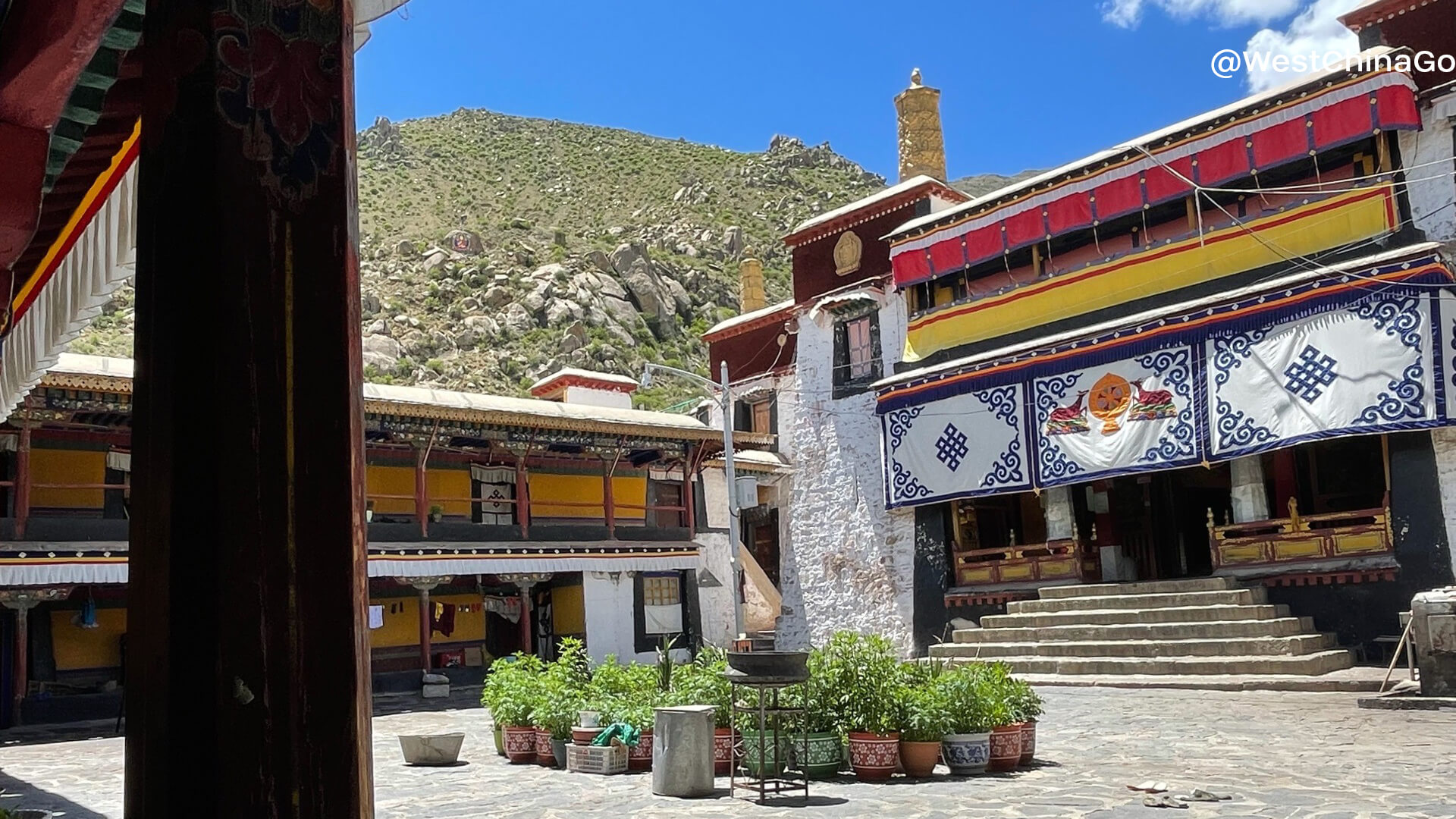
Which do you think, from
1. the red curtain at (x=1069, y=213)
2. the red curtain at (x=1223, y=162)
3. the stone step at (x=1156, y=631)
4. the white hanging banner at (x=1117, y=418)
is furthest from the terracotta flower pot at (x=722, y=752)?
the red curtain at (x=1069, y=213)

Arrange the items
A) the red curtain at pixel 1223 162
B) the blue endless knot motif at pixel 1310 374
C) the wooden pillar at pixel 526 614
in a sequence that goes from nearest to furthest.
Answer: the blue endless knot motif at pixel 1310 374 < the red curtain at pixel 1223 162 < the wooden pillar at pixel 526 614

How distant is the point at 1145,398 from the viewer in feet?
59.1

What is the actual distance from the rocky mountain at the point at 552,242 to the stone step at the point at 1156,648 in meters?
28.9

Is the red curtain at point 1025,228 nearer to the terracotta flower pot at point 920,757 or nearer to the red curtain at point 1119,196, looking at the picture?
the red curtain at point 1119,196

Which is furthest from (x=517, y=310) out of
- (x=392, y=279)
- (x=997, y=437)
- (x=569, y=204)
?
(x=997, y=437)

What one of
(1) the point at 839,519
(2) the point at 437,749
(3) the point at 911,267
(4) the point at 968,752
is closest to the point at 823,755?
(4) the point at 968,752

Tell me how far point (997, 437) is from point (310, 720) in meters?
19.0

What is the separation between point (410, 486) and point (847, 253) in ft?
33.4

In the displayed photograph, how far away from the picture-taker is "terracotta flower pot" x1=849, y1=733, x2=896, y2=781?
337 inches

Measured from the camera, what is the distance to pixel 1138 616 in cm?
1691

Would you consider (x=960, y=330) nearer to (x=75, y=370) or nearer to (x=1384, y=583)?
(x=1384, y=583)

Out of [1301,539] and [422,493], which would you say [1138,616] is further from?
[422,493]

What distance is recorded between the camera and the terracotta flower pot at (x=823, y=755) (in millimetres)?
8742

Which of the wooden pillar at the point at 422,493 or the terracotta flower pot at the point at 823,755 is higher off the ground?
the wooden pillar at the point at 422,493
